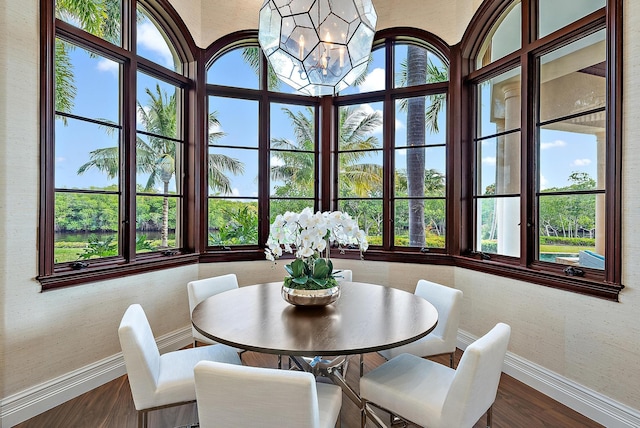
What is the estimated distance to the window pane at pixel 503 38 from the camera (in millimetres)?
3021

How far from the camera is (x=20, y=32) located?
2.17 metres

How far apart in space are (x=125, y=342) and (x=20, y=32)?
2.01 m

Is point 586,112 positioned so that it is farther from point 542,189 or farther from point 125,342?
point 125,342

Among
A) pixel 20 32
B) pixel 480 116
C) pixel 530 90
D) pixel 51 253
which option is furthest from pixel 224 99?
pixel 530 90

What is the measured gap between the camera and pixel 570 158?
8.38 feet

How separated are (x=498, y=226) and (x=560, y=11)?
1.71 metres

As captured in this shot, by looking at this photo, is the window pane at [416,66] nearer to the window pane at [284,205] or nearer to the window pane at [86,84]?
the window pane at [284,205]

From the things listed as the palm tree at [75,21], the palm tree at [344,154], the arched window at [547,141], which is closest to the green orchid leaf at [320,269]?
the arched window at [547,141]

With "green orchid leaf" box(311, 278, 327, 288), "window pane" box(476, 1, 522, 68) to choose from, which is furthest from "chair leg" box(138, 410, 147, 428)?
"window pane" box(476, 1, 522, 68)

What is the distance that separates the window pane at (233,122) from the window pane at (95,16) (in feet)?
3.30

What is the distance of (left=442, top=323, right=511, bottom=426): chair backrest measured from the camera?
1423 mm

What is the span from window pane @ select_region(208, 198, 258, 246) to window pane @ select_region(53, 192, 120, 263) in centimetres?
93

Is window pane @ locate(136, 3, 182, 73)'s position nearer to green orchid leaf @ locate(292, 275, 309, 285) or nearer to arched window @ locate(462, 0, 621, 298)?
green orchid leaf @ locate(292, 275, 309, 285)

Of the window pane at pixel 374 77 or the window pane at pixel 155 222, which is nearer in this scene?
the window pane at pixel 155 222
